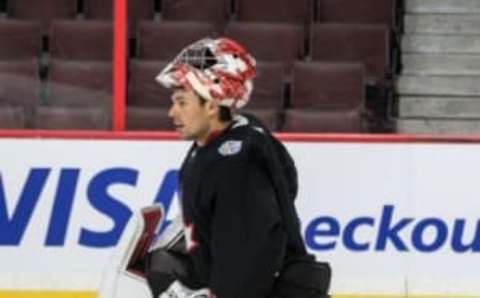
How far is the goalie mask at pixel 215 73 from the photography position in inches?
111

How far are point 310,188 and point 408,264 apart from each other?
0.55 metres

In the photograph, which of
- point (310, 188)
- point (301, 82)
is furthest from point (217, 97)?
point (301, 82)

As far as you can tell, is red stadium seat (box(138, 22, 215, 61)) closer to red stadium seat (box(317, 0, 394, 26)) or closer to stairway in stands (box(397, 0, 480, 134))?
red stadium seat (box(317, 0, 394, 26))

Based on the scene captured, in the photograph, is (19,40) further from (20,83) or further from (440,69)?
(440,69)

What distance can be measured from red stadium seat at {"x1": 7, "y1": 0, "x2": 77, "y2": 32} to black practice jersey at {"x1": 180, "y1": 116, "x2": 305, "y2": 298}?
3398 millimetres

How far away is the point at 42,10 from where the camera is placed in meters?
6.16

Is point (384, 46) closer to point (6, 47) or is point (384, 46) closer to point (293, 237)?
point (6, 47)

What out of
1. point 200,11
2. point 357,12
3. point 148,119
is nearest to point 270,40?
point 200,11

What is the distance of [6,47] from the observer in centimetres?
588

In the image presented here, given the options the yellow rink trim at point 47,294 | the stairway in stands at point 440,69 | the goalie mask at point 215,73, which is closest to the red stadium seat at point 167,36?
the stairway in stands at point 440,69

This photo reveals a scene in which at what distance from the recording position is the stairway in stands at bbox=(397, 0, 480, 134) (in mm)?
5703

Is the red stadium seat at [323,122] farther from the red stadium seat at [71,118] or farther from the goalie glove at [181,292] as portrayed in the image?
the goalie glove at [181,292]

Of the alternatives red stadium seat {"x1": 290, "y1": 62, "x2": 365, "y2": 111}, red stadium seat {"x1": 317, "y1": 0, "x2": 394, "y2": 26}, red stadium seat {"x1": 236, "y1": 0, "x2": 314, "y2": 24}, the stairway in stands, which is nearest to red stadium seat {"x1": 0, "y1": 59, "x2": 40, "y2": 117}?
red stadium seat {"x1": 236, "y1": 0, "x2": 314, "y2": 24}

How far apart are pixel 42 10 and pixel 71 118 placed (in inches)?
31.3
